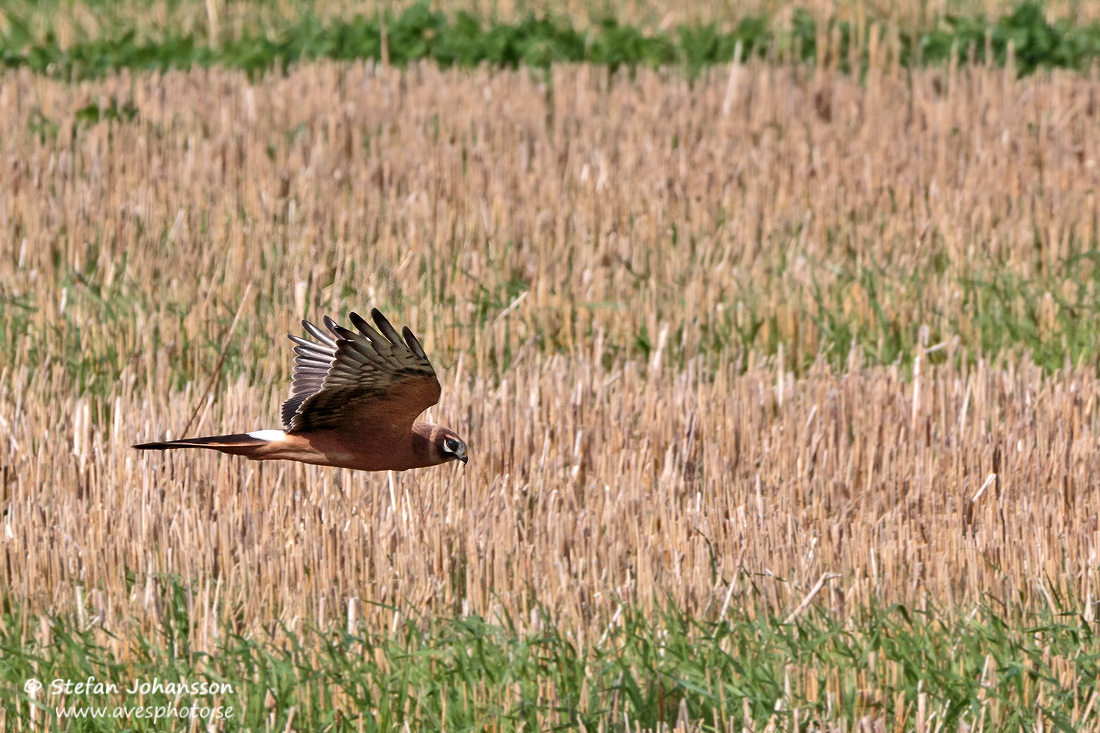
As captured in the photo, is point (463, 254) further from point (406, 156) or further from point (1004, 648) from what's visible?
point (1004, 648)

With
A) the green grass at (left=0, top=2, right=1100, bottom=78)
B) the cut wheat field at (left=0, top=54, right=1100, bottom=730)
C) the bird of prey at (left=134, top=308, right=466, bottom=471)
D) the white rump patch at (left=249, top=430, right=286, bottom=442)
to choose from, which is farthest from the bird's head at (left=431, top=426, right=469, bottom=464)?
the green grass at (left=0, top=2, right=1100, bottom=78)

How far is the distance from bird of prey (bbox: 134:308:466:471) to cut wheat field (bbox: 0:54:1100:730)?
1.46 feet

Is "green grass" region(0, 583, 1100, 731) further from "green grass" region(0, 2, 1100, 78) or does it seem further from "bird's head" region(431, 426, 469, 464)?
"green grass" region(0, 2, 1100, 78)

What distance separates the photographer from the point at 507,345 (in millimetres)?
6004

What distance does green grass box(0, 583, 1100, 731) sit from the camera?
3215 mm

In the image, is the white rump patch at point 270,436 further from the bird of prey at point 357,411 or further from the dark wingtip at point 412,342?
the dark wingtip at point 412,342

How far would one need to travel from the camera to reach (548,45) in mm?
11078

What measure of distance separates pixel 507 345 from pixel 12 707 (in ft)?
9.93

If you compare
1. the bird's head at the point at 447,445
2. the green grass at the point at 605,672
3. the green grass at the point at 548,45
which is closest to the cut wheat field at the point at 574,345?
the green grass at the point at 605,672

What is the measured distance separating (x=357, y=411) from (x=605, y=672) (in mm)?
763

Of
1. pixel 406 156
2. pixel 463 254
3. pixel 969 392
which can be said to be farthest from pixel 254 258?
pixel 969 392

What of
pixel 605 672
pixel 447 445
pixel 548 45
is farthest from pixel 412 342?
pixel 548 45

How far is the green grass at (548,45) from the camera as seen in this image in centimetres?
1084

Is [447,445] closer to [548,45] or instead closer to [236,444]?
[236,444]
